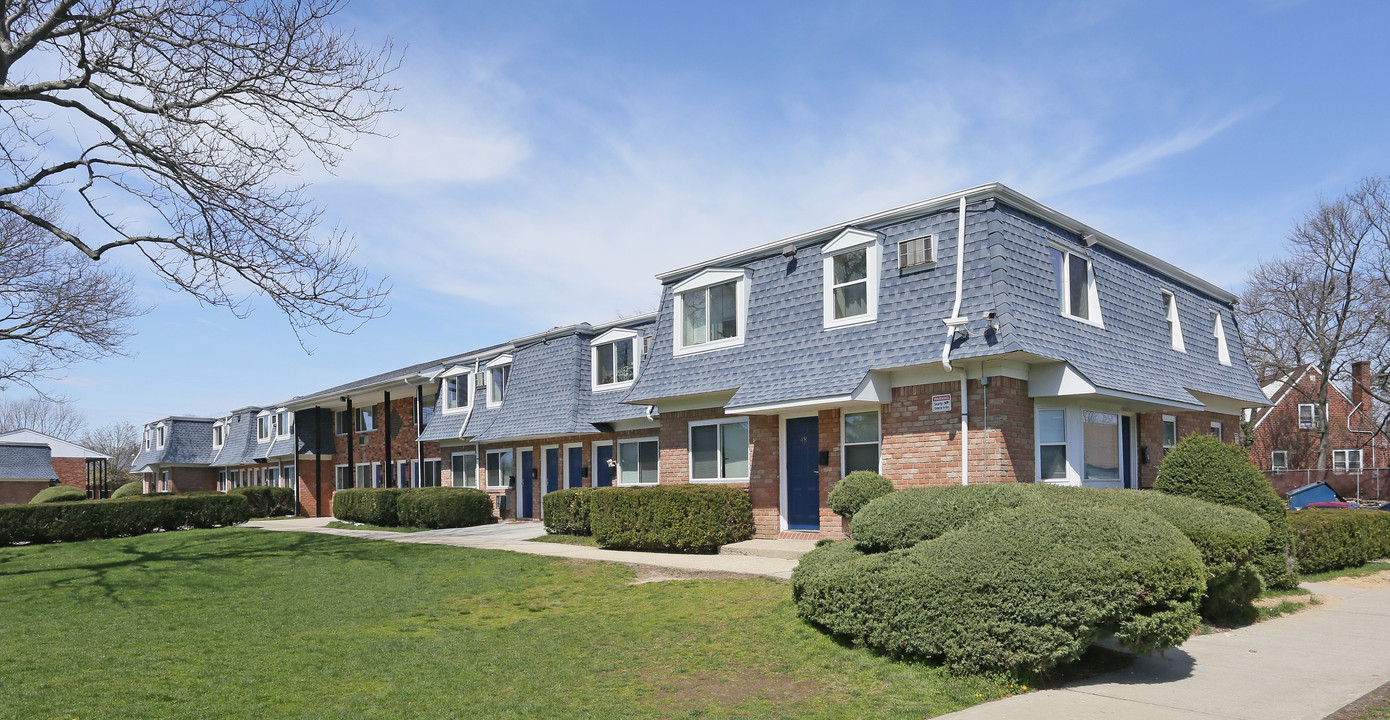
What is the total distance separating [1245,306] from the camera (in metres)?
40.0

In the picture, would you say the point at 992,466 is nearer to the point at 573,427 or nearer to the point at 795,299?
the point at 795,299

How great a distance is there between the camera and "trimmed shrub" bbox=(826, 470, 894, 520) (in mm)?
13289

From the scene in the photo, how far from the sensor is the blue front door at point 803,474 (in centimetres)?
1636

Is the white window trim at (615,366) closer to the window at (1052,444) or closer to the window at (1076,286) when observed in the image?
the window at (1076,286)

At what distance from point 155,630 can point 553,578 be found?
5132 millimetres

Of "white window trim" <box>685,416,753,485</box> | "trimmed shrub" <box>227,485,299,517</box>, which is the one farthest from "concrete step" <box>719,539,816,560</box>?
"trimmed shrub" <box>227,485,299,517</box>

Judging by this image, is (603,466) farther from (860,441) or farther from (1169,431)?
(1169,431)

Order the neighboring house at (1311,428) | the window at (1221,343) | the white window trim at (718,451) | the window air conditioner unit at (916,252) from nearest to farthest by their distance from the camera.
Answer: the window air conditioner unit at (916,252)
the white window trim at (718,451)
the window at (1221,343)
the neighboring house at (1311,428)

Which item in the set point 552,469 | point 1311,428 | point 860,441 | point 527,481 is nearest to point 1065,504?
point 860,441

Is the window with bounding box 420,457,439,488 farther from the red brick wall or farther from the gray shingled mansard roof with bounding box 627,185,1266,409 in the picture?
the red brick wall

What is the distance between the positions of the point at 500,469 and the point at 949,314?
1753 centimetres

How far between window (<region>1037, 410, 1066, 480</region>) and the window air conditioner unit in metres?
Answer: 3.01

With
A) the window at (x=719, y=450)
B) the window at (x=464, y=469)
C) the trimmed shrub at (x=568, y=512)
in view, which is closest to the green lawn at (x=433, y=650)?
the window at (x=719, y=450)

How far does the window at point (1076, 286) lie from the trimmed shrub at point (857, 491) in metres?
4.53
